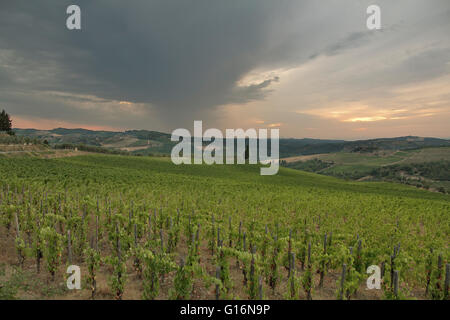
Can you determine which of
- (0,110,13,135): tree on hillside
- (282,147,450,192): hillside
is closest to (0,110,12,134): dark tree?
(0,110,13,135): tree on hillside

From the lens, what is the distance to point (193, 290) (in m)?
7.81

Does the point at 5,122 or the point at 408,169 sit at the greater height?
the point at 5,122

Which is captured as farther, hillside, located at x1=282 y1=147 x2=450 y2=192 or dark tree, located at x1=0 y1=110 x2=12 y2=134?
hillside, located at x1=282 y1=147 x2=450 y2=192

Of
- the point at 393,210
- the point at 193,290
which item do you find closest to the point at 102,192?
the point at 193,290

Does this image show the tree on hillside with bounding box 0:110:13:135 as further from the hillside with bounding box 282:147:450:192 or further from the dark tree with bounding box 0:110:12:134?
the hillside with bounding box 282:147:450:192

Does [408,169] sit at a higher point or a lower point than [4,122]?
lower

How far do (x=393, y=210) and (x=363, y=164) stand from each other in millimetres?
186543

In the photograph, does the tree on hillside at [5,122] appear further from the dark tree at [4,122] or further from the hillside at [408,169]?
the hillside at [408,169]

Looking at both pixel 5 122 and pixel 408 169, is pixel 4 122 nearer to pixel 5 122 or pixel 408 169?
pixel 5 122

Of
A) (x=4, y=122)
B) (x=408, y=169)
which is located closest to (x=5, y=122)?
(x=4, y=122)

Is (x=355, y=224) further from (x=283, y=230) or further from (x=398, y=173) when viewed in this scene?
(x=398, y=173)

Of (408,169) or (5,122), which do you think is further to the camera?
(408,169)

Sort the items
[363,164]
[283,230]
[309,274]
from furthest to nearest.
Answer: [363,164]
[283,230]
[309,274]

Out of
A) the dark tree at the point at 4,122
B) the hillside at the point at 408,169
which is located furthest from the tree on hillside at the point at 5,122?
the hillside at the point at 408,169
